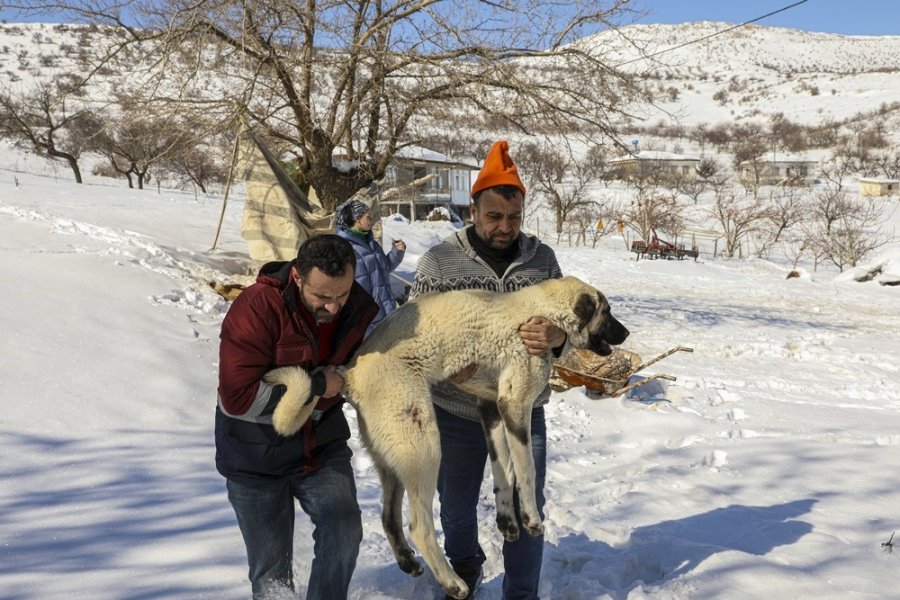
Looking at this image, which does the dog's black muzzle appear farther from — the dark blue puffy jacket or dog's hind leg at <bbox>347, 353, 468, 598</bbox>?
the dark blue puffy jacket

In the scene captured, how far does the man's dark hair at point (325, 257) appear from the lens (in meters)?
2.45

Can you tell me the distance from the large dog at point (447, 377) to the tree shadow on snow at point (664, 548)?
2.80 feet

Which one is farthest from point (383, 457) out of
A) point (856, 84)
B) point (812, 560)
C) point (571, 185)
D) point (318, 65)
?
point (856, 84)

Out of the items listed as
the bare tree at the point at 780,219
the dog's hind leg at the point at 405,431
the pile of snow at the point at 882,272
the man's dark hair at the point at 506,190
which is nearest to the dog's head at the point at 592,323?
the man's dark hair at the point at 506,190

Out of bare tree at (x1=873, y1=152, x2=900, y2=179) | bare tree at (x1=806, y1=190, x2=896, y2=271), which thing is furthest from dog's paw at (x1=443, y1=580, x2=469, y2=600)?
bare tree at (x1=873, y1=152, x2=900, y2=179)

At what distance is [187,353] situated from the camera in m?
6.77

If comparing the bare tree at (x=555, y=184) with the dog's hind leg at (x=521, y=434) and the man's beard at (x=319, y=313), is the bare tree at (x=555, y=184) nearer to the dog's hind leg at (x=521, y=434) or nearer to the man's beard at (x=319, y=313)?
the dog's hind leg at (x=521, y=434)

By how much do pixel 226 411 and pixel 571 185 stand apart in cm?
5339

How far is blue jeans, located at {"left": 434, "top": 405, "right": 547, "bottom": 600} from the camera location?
3.01 m

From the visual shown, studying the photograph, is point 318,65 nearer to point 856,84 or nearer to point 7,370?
point 7,370

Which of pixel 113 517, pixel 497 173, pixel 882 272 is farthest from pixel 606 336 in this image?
pixel 882 272

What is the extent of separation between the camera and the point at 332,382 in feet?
8.43

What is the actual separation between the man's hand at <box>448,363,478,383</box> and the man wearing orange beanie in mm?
173

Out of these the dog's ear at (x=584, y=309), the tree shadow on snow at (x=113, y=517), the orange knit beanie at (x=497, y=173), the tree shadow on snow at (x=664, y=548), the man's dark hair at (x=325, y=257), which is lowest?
the tree shadow on snow at (x=664, y=548)
